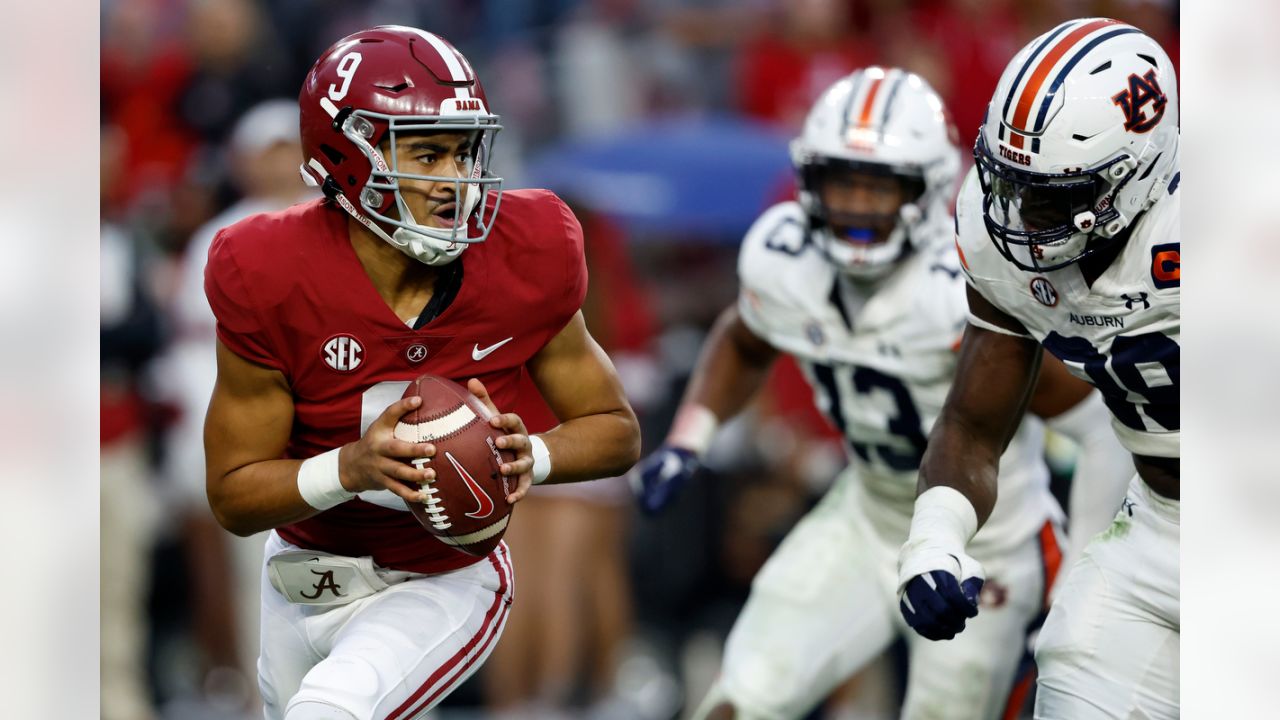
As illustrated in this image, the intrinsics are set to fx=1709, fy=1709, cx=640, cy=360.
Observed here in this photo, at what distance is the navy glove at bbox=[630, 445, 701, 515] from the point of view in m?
3.74

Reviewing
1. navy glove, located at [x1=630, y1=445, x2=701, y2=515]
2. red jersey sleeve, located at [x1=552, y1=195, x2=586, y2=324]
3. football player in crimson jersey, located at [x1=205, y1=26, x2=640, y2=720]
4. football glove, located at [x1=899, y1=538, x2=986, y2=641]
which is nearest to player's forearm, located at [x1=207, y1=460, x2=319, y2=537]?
football player in crimson jersey, located at [x1=205, y1=26, x2=640, y2=720]

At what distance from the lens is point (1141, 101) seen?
272 cm

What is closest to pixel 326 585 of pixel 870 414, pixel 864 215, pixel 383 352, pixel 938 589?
pixel 383 352

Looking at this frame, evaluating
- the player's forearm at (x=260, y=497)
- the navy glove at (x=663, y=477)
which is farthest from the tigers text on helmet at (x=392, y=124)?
the navy glove at (x=663, y=477)

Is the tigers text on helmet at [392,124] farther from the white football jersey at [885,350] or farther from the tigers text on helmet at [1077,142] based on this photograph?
the white football jersey at [885,350]

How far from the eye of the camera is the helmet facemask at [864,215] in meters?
3.70

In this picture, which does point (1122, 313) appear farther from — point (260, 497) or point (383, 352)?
point (260, 497)

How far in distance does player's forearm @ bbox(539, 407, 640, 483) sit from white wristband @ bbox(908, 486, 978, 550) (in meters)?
0.49

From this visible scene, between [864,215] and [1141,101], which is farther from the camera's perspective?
[864,215]

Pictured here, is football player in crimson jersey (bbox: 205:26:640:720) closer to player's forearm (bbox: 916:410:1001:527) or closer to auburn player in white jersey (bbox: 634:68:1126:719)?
player's forearm (bbox: 916:410:1001:527)

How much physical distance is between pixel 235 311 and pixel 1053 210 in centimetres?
131

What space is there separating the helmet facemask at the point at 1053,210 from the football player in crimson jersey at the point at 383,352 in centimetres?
70
